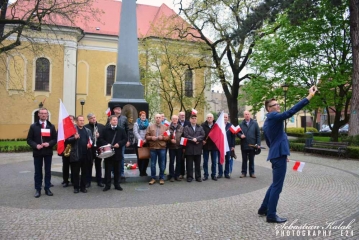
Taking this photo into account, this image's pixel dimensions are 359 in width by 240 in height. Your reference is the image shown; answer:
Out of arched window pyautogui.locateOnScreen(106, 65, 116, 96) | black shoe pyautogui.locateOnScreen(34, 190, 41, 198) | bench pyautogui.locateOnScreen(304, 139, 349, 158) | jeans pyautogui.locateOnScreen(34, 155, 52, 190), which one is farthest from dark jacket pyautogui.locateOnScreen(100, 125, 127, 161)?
arched window pyautogui.locateOnScreen(106, 65, 116, 96)

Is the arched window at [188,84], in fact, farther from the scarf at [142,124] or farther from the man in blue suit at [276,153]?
the man in blue suit at [276,153]

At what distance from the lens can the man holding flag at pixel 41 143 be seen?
6633mm

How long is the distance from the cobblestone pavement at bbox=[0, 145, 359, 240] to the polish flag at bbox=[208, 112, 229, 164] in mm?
782

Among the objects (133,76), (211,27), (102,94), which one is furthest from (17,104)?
(133,76)

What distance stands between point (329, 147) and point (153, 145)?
10822 millimetres

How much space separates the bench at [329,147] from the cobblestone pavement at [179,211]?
639 cm

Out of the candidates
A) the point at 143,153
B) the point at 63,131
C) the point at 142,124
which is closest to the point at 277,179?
the point at 143,153

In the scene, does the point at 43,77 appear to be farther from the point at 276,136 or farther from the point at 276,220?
the point at 276,220

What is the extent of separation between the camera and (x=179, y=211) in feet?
18.1

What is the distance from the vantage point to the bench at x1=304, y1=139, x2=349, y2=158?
14203 mm

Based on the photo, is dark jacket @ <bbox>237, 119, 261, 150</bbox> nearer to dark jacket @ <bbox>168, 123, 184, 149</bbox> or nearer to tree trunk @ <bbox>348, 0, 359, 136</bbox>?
dark jacket @ <bbox>168, 123, 184, 149</bbox>

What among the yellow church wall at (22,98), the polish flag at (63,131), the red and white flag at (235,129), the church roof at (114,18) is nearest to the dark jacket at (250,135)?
the red and white flag at (235,129)

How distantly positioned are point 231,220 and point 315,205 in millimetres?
1990

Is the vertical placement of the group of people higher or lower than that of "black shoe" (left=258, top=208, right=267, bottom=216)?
higher
